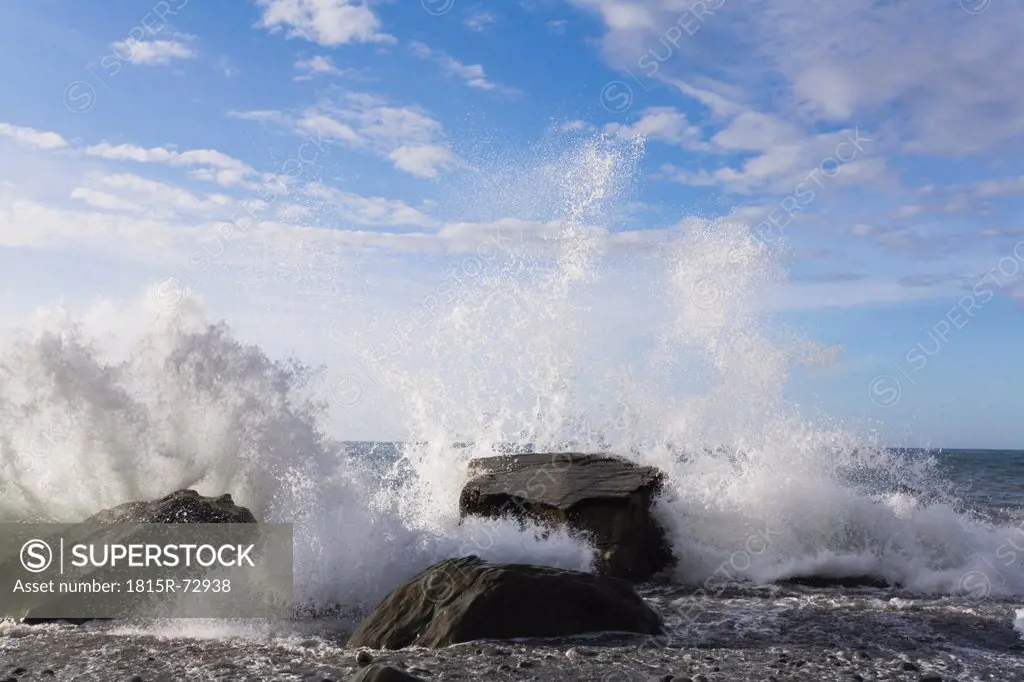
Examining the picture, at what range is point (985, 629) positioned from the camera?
7012 millimetres

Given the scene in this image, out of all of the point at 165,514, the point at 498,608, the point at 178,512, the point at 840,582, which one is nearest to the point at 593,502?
the point at 840,582

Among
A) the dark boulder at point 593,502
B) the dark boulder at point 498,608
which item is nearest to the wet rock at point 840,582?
the dark boulder at point 593,502

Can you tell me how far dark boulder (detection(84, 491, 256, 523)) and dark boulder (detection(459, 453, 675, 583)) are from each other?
138 inches

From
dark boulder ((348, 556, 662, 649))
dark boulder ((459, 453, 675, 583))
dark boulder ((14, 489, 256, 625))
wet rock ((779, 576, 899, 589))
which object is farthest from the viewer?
dark boulder ((459, 453, 675, 583))

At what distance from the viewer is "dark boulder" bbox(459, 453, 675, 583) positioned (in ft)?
33.0

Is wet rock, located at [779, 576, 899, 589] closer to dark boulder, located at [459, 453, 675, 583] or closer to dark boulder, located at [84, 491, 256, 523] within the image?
dark boulder, located at [459, 453, 675, 583]

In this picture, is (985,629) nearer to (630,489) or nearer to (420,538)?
(630,489)

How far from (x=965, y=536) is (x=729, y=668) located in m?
7.16

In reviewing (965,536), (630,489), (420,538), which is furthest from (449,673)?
(965,536)

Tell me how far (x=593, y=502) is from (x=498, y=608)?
13.9 feet

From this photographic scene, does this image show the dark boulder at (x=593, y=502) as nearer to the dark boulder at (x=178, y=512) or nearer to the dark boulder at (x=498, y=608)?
the dark boulder at (x=498, y=608)

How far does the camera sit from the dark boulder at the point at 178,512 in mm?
8359

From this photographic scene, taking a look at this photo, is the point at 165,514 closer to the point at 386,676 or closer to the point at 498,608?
the point at 498,608

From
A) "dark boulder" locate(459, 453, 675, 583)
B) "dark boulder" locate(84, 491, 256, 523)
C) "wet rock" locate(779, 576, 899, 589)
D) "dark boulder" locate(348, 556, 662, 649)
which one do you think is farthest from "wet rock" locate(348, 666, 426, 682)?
"wet rock" locate(779, 576, 899, 589)
